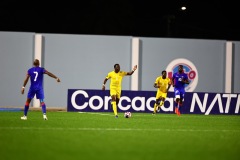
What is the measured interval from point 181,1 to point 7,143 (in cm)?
4465

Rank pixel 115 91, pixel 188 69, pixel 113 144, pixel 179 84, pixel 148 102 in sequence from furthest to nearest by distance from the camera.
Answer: pixel 188 69 → pixel 148 102 → pixel 179 84 → pixel 115 91 → pixel 113 144

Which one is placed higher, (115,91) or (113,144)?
(115,91)

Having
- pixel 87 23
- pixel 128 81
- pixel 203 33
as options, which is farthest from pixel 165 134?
pixel 203 33

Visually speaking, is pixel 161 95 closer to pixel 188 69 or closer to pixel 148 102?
pixel 148 102

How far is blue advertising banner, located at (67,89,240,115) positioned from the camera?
28.7 metres

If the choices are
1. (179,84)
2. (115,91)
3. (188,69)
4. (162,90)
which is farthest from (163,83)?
(188,69)

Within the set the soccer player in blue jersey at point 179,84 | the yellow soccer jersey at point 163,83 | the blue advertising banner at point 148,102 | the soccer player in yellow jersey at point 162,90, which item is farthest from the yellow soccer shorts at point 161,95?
the blue advertising banner at point 148,102

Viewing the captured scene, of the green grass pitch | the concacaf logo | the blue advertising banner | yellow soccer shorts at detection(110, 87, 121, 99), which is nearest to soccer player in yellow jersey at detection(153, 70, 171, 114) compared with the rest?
the blue advertising banner

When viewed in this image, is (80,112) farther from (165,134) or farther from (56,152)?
(56,152)

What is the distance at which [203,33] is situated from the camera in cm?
5834

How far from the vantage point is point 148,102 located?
29188 millimetres

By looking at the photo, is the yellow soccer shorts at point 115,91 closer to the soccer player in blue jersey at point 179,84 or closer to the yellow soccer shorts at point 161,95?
the soccer player in blue jersey at point 179,84

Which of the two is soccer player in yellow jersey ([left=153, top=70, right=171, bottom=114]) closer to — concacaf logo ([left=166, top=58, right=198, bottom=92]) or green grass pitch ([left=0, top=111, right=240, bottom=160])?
concacaf logo ([left=166, top=58, right=198, bottom=92])

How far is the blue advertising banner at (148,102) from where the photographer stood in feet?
94.2
